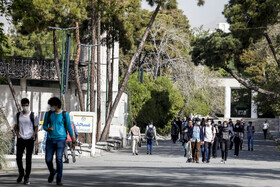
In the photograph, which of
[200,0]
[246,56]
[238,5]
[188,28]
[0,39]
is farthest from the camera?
[188,28]

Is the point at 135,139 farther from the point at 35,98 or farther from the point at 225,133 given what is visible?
the point at 35,98

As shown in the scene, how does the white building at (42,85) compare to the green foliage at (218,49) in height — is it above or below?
below

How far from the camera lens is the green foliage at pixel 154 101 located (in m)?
54.7

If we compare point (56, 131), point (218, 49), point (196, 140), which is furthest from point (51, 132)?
point (218, 49)

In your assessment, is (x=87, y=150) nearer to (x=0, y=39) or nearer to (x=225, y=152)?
(x=225, y=152)

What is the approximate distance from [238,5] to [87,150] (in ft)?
47.2

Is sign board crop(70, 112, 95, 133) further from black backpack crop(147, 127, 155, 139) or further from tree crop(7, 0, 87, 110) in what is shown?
tree crop(7, 0, 87, 110)

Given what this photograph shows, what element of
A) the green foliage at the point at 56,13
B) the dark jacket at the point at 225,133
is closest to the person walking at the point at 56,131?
the dark jacket at the point at 225,133

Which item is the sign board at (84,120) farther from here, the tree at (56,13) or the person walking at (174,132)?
the person walking at (174,132)

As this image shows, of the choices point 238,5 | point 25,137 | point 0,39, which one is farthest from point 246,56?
point 25,137

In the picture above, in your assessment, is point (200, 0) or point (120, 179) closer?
point (120, 179)

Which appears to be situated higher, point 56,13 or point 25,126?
point 56,13

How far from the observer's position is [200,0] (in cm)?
3550

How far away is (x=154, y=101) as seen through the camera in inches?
2194
